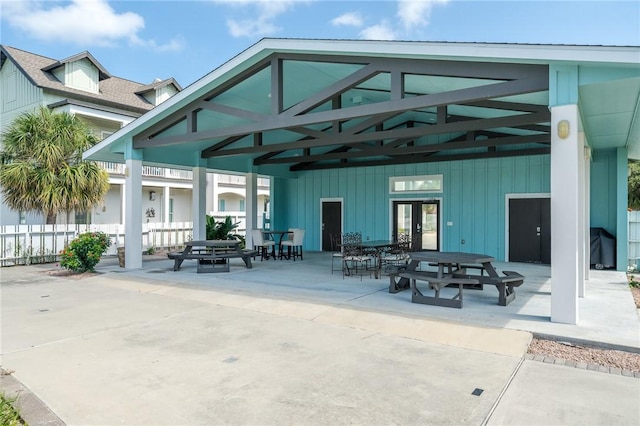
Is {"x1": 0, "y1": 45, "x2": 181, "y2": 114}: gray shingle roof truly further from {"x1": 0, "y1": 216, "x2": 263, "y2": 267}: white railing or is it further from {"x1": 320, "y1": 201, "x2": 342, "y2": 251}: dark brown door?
{"x1": 320, "y1": 201, "x2": 342, "y2": 251}: dark brown door

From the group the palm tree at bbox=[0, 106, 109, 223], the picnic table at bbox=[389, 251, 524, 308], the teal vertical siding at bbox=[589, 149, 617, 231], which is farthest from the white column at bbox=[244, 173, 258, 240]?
the teal vertical siding at bbox=[589, 149, 617, 231]

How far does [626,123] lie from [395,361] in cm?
673

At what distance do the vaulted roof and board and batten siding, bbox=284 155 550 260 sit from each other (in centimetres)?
62

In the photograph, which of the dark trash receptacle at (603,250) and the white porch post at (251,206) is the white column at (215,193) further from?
the dark trash receptacle at (603,250)

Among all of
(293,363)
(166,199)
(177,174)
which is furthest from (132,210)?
(177,174)

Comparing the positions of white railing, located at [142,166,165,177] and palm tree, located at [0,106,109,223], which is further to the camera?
white railing, located at [142,166,165,177]

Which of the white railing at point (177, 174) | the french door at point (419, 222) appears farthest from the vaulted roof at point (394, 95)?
the white railing at point (177, 174)

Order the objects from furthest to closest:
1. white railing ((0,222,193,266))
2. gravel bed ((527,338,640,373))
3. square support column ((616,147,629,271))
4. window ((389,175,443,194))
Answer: window ((389,175,443,194)), white railing ((0,222,193,266)), square support column ((616,147,629,271)), gravel bed ((527,338,640,373))

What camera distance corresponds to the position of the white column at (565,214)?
206 inches

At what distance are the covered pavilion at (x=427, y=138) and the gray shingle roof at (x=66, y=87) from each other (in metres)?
7.35

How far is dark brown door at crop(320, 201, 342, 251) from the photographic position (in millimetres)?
15469

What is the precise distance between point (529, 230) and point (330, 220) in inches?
272

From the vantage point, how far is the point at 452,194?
13.2m

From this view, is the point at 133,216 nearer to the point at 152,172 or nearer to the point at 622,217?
the point at 152,172
